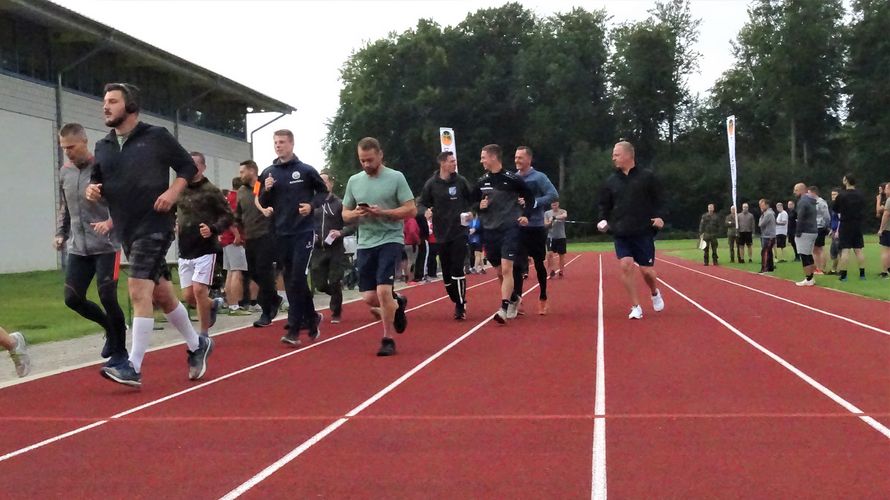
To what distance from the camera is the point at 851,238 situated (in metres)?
21.3

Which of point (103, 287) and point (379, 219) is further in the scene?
point (379, 219)

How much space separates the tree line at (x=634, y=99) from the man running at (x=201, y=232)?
6893 cm

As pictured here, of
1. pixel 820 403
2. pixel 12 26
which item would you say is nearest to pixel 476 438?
pixel 820 403

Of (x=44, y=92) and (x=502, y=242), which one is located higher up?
(x=44, y=92)

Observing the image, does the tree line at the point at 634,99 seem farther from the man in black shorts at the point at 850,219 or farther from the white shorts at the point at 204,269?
the white shorts at the point at 204,269

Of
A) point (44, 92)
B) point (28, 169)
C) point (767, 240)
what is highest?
point (44, 92)

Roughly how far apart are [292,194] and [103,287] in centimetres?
276

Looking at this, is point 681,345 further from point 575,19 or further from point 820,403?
point 575,19

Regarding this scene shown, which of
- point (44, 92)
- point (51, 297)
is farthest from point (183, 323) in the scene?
point (44, 92)

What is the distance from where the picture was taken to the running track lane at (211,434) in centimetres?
551

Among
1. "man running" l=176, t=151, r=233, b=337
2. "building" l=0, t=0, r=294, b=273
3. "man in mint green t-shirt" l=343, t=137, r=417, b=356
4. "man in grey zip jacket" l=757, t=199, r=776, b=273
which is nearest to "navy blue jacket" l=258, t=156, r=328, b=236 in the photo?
"man running" l=176, t=151, r=233, b=337

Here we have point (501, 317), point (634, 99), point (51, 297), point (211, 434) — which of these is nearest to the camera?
point (211, 434)

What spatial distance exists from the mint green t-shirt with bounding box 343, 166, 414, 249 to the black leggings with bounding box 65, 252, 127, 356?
7.65 feet

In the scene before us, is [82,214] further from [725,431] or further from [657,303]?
[657,303]
